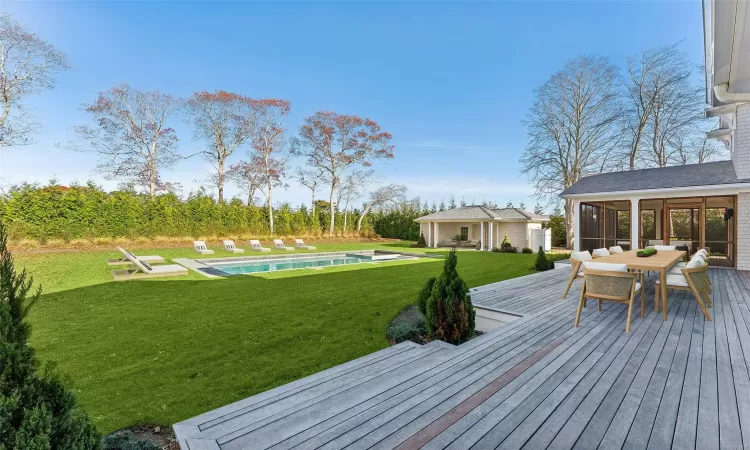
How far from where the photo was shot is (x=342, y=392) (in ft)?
8.61

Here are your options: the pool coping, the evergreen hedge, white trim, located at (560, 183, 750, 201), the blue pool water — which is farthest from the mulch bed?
white trim, located at (560, 183, 750, 201)

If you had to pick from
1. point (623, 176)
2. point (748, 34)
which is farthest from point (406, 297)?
point (623, 176)

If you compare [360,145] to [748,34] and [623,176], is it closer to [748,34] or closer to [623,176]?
[623,176]

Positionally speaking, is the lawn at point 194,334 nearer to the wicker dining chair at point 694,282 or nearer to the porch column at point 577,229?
the wicker dining chair at point 694,282

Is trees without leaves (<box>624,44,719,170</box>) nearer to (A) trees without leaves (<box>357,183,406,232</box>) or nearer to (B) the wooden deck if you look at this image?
(A) trees without leaves (<box>357,183,406,232</box>)

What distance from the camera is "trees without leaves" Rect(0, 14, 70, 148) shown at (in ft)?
51.1

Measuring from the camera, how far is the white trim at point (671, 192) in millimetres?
8812

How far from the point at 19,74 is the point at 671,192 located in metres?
28.3

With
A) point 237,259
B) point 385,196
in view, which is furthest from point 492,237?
Result: point 237,259

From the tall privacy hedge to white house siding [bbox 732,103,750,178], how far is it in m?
22.8

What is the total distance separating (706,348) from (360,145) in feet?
86.8

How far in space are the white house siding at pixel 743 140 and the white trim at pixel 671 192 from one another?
65cm

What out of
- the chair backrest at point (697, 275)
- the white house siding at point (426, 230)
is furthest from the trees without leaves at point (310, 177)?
the chair backrest at point (697, 275)

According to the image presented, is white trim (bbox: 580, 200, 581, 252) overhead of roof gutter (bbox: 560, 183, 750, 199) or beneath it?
beneath
